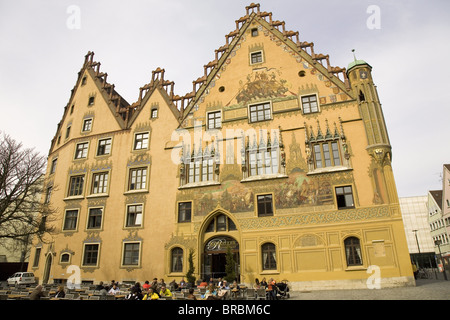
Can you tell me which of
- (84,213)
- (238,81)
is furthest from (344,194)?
(84,213)

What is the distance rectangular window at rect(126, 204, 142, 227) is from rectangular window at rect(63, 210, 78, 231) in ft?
17.2

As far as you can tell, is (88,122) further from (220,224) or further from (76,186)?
(220,224)

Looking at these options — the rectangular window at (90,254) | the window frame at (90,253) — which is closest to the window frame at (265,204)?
the window frame at (90,253)

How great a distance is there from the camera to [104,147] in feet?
88.6

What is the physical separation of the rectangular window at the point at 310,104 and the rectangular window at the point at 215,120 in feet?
21.9

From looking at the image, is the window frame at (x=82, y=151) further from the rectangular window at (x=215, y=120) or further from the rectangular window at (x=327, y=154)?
the rectangular window at (x=327, y=154)

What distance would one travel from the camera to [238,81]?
24312 mm

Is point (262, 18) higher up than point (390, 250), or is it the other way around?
point (262, 18)

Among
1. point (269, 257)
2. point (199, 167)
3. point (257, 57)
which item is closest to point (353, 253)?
point (269, 257)

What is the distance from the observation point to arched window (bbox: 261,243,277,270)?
63.0 feet

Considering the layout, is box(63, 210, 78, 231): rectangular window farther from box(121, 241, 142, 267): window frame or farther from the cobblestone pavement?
the cobblestone pavement

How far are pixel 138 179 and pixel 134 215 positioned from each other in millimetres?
3016

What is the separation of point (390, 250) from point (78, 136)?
89.7ft

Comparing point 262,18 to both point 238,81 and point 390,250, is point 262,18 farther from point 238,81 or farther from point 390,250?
point 390,250
